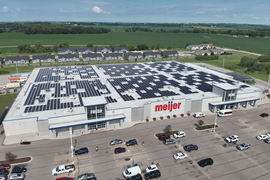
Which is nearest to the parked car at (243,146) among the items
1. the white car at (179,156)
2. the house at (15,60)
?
the white car at (179,156)

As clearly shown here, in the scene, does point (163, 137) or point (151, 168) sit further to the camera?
point (163, 137)

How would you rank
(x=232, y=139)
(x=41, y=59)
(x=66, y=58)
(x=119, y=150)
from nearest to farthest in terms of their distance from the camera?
1. (x=119, y=150)
2. (x=232, y=139)
3. (x=41, y=59)
4. (x=66, y=58)

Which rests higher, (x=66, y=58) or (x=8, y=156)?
(x=66, y=58)

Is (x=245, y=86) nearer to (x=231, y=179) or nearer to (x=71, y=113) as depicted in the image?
(x=231, y=179)

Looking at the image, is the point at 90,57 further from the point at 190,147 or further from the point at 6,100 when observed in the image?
the point at 190,147

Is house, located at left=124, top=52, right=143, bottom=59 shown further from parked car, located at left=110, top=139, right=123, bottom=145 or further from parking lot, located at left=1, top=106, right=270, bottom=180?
parked car, located at left=110, top=139, right=123, bottom=145

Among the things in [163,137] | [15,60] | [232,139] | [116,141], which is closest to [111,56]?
[15,60]

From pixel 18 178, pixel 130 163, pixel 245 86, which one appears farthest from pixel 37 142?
pixel 245 86

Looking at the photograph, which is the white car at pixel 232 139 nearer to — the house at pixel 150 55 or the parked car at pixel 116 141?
the parked car at pixel 116 141
